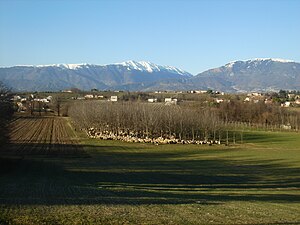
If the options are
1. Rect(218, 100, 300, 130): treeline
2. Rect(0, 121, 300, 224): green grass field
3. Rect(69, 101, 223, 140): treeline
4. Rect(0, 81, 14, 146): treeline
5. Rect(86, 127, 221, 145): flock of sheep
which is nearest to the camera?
Rect(0, 121, 300, 224): green grass field

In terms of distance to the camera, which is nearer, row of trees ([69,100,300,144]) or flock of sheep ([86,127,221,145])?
flock of sheep ([86,127,221,145])

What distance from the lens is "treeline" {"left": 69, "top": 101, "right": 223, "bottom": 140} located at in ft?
331

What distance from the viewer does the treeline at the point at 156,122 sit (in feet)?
331

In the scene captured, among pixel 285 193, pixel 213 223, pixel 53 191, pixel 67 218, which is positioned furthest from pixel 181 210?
pixel 285 193

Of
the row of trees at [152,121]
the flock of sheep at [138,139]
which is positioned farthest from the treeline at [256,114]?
the flock of sheep at [138,139]

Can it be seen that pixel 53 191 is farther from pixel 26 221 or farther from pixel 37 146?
pixel 37 146

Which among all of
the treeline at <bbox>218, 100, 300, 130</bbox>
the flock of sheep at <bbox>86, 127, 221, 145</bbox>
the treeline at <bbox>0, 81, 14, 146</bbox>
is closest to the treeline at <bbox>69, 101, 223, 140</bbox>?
the flock of sheep at <bbox>86, 127, 221, 145</bbox>

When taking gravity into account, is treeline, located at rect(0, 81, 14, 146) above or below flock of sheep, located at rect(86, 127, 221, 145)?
above

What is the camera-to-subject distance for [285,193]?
32.5 metres

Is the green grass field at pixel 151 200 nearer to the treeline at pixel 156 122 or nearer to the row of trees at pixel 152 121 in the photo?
the treeline at pixel 156 122

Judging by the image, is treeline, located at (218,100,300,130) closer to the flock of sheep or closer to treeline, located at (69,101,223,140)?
treeline, located at (69,101,223,140)

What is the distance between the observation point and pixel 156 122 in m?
100

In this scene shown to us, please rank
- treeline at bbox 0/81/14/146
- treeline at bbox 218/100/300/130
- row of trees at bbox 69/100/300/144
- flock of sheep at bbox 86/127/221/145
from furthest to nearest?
treeline at bbox 218/100/300/130 < row of trees at bbox 69/100/300/144 < flock of sheep at bbox 86/127/221/145 < treeline at bbox 0/81/14/146

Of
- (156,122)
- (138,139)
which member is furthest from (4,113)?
(156,122)
